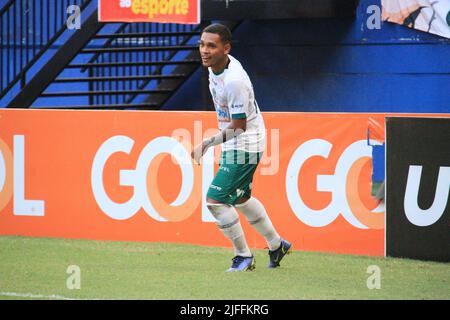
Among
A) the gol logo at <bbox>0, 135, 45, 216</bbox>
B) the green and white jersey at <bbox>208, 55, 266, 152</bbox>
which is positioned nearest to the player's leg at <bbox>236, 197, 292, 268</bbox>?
the green and white jersey at <bbox>208, 55, 266, 152</bbox>

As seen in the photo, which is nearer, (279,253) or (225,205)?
(225,205)

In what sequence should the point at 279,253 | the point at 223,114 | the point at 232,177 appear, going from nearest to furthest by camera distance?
the point at 232,177 < the point at 223,114 < the point at 279,253

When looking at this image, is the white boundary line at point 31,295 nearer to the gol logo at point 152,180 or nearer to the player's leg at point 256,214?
the player's leg at point 256,214

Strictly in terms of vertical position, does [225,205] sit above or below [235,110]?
below

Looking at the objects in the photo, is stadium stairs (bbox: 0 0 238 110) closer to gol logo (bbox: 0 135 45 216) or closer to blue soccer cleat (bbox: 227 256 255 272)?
gol logo (bbox: 0 135 45 216)

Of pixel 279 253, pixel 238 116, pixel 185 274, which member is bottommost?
pixel 185 274

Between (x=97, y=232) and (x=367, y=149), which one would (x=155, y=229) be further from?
(x=367, y=149)

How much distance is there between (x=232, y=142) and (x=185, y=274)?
124 centimetres

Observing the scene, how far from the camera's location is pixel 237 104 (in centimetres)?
833

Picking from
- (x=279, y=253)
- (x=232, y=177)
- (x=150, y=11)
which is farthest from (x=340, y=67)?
(x=232, y=177)

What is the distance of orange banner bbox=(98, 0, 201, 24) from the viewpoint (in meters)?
13.9

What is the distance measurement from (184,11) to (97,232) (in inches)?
173

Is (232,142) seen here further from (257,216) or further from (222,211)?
(257,216)
